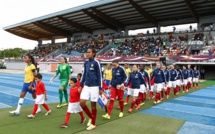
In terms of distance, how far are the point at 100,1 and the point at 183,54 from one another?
14.8 metres

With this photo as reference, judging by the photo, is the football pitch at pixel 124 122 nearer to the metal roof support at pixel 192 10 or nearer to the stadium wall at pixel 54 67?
the stadium wall at pixel 54 67

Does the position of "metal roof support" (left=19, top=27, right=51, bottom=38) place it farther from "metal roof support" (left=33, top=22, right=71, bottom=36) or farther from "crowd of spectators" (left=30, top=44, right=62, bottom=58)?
"metal roof support" (left=33, top=22, right=71, bottom=36)

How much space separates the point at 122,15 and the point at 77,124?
109 feet

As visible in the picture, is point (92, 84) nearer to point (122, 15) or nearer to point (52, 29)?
point (122, 15)

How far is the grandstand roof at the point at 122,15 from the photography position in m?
31.9

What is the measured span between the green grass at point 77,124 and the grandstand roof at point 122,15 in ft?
85.6

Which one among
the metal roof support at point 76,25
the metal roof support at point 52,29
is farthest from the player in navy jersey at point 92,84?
the metal roof support at point 52,29

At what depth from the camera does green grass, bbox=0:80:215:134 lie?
19.0 ft

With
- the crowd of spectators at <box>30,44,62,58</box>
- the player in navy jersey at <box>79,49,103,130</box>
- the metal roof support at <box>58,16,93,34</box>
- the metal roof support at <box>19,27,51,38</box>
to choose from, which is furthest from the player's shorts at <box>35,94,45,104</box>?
the metal roof support at <box>19,27,51,38</box>

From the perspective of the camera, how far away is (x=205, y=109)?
9461 millimetres

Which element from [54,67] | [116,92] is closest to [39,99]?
[116,92]

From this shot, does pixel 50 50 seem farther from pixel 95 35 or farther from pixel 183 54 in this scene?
pixel 183 54

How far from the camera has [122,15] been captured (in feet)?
124

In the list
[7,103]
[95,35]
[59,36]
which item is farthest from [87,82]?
[59,36]
